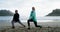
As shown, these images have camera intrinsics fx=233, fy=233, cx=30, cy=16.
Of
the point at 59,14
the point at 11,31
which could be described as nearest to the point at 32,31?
the point at 11,31

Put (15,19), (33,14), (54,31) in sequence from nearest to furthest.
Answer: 1. (54,31)
2. (33,14)
3. (15,19)

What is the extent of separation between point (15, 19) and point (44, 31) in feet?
9.99

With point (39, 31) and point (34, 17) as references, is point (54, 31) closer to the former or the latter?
point (39, 31)

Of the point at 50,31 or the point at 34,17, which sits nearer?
the point at 50,31

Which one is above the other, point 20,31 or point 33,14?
point 33,14

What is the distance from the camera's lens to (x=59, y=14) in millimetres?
34656

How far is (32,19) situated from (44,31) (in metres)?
1.49

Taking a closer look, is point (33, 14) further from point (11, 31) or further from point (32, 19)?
point (11, 31)

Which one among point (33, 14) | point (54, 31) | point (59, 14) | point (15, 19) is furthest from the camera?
point (59, 14)

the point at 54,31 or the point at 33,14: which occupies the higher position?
the point at 33,14

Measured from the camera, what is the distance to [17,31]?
50.0ft

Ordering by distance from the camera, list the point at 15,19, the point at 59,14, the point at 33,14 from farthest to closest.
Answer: the point at 59,14
the point at 15,19
the point at 33,14

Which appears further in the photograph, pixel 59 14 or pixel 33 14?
pixel 59 14

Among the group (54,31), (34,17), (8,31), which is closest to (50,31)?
(54,31)
